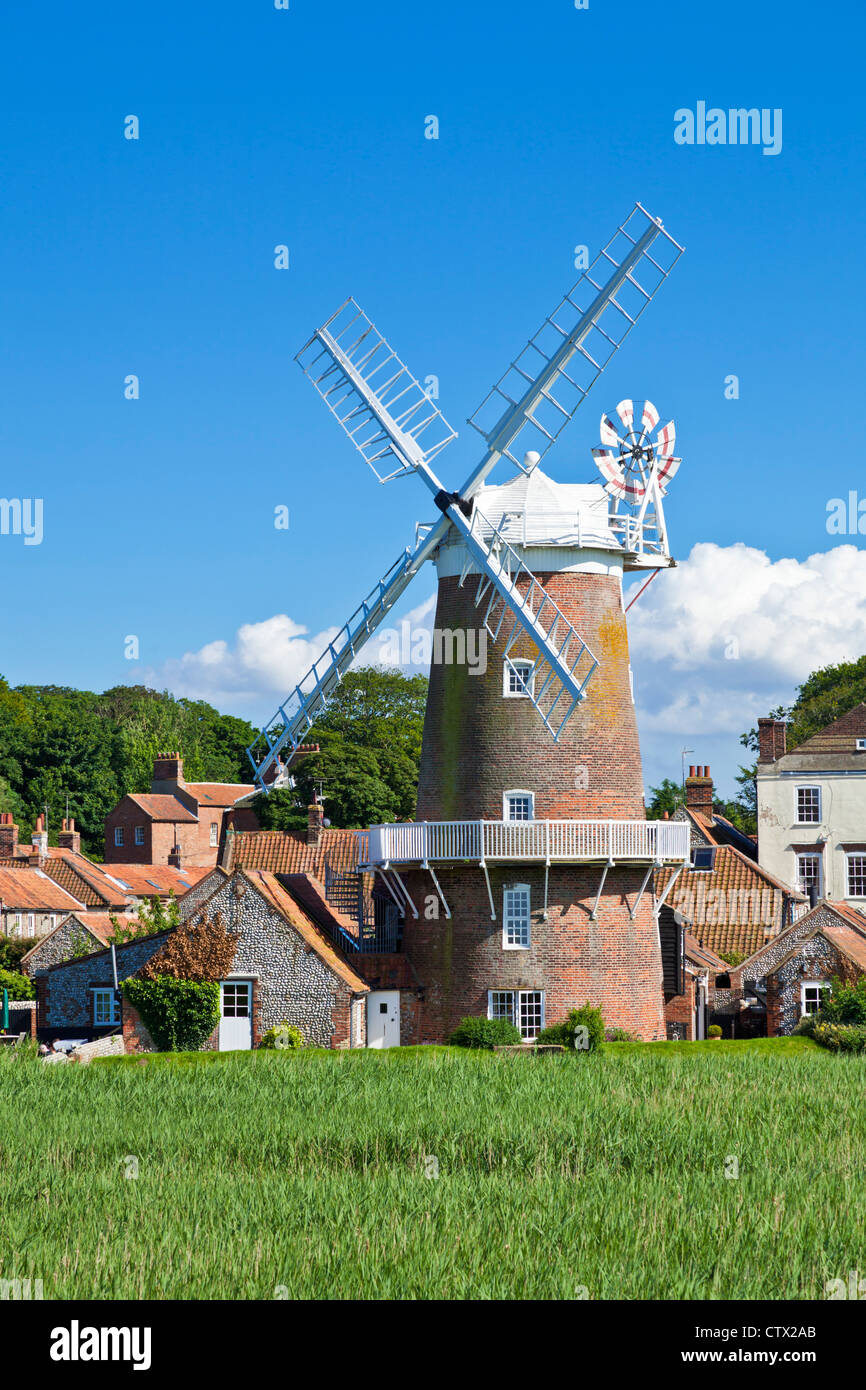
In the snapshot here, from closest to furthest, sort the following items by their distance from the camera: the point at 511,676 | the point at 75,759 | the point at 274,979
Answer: the point at 511,676 → the point at 274,979 → the point at 75,759

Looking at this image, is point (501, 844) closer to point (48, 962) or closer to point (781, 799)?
point (48, 962)

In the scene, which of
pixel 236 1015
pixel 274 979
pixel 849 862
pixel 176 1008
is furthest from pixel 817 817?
pixel 176 1008

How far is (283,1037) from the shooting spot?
40.1 m

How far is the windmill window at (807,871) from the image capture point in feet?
205

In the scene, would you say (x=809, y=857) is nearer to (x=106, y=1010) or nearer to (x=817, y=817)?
(x=817, y=817)

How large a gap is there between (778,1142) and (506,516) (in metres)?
21.1

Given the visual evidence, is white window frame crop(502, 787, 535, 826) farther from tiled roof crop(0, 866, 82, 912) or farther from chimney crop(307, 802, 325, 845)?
tiled roof crop(0, 866, 82, 912)

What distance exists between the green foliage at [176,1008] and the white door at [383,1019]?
13.2 ft

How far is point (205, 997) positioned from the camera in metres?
41.1

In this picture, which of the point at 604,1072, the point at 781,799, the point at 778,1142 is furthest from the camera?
the point at 781,799

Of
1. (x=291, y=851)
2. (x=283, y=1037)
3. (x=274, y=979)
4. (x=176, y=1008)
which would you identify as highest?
(x=291, y=851)

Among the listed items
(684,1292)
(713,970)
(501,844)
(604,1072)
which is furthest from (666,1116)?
(713,970)

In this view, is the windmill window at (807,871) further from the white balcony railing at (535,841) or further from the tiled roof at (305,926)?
the tiled roof at (305,926)

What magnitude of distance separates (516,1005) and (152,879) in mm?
40175
